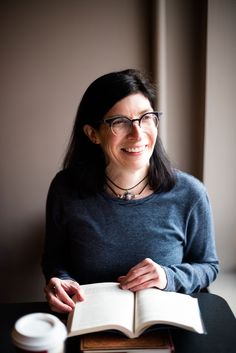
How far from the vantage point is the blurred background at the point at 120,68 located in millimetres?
1545

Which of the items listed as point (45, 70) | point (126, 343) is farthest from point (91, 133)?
point (126, 343)

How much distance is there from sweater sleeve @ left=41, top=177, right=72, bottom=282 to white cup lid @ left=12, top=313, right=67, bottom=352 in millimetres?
657

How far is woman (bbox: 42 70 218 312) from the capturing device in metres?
1.20

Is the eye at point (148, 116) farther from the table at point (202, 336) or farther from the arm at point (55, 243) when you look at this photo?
the table at point (202, 336)

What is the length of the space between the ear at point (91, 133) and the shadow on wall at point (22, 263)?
620 mm

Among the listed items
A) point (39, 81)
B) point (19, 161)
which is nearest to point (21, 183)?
point (19, 161)

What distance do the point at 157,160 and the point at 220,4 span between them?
2.23ft

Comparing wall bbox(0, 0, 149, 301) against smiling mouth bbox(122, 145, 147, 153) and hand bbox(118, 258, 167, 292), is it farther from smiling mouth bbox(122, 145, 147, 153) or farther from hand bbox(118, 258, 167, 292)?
hand bbox(118, 258, 167, 292)

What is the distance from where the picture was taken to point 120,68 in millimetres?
1617

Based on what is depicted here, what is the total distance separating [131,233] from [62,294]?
332mm

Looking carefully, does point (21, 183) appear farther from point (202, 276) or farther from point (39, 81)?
point (202, 276)

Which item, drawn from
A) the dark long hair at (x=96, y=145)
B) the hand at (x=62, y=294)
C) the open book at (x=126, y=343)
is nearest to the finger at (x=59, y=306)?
the hand at (x=62, y=294)

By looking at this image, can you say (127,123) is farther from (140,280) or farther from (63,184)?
(140,280)

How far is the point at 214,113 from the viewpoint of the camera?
1.55 m
